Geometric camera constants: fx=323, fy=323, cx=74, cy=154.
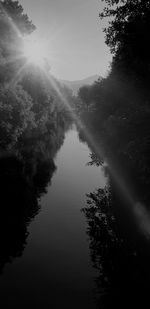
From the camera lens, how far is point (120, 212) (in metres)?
22.5

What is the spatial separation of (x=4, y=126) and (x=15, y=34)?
3893 cm

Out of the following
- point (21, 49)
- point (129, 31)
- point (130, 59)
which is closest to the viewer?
point (129, 31)

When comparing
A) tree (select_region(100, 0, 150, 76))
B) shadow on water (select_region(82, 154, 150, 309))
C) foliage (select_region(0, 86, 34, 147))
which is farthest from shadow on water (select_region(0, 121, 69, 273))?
tree (select_region(100, 0, 150, 76))

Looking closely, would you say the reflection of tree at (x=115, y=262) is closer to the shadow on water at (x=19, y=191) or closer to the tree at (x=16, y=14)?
the shadow on water at (x=19, y=191)

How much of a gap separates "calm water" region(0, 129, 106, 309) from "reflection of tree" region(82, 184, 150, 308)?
1.48 ft

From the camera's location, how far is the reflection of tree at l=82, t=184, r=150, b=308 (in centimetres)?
1272

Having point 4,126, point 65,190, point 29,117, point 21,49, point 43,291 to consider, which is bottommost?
point 43,291

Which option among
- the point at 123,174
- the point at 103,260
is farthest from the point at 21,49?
the point at 103,260

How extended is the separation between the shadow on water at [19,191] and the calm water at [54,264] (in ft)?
1.63

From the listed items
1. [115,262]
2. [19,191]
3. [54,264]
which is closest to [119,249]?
[115,262]

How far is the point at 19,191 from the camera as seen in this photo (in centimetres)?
2598

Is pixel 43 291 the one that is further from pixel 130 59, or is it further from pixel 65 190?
pixel 130 59

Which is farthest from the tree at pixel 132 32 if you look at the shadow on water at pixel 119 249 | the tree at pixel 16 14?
the tree at pixel 16 14

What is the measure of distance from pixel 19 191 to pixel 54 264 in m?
11.6
